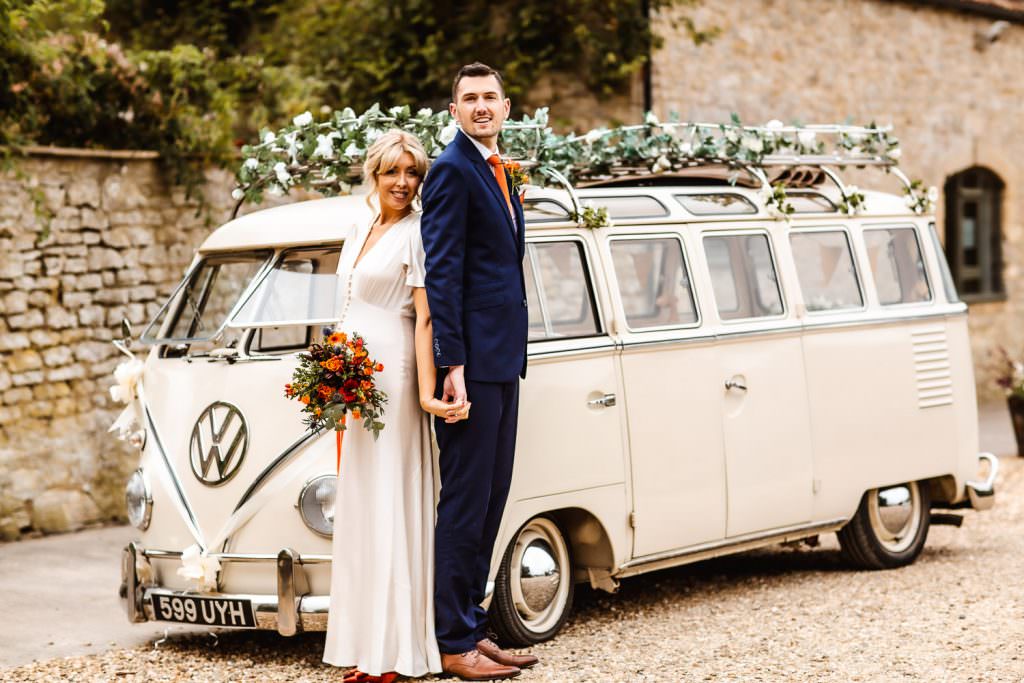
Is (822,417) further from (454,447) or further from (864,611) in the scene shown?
(454,447)

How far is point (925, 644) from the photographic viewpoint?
251 inches

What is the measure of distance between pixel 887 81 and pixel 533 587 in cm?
1162

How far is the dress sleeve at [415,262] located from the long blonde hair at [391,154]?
238 millimetres

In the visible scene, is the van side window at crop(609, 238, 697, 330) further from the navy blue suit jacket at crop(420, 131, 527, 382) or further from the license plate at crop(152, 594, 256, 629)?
the license plate at crop(152, 594, 256, 629)

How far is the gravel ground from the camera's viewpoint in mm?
5984

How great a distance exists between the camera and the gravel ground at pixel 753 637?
5.98 meters

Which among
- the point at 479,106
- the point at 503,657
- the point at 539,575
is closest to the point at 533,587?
the point at 539,575

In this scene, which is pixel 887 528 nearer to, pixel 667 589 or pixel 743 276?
pixel 667 589

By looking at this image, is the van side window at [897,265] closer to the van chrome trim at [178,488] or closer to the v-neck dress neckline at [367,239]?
the v-neck dress neckline at [367,239]

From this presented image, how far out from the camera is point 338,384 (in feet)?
18.2

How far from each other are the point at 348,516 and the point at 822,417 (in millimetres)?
3043

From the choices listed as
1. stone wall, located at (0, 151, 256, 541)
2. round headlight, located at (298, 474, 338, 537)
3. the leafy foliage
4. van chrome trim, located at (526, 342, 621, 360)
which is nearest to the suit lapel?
van chrome trim, located at (526, 342, 621, 360)

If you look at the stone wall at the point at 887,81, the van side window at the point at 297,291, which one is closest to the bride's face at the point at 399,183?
the van side window at the point at 297,291

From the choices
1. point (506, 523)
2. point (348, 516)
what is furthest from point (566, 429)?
point (348, 516)
